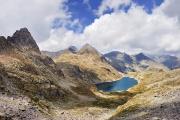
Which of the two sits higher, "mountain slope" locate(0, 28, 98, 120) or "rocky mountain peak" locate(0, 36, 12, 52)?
"rocky mountain peak" locate(0, 36, 12, 52)

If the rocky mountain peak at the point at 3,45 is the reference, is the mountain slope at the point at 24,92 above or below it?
below

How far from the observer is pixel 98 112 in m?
101

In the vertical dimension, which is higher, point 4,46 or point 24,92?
point 4,46

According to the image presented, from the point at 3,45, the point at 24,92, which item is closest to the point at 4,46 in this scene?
the point at 3,45

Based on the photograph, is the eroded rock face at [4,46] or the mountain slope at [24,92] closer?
the mountain slope at [24,92]

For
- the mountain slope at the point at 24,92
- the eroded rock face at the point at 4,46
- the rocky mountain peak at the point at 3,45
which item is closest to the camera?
the mountain slope at the point at 24,92

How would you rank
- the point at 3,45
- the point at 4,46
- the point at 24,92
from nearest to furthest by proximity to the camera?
the point at 24,92 → the point at 4,46 → the point at 3,45

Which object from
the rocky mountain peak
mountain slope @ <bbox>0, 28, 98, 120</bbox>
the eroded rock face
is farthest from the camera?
the rocky mountain peak

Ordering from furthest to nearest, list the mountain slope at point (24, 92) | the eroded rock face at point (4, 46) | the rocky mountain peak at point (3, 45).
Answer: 1. the rocky mountain peak at point (3, 45)
2. the eroded rock face at point (4, 46)
3. the mountain slope at point (24, 92)

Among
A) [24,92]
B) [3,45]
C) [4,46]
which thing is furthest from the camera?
[3,45]

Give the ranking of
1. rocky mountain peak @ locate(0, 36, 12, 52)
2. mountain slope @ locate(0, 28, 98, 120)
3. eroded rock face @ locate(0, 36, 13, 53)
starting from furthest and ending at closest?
rocky mountain peak @ locate(0, 36, 12, 52) → eroded rock face @ locate(0, 36, 13, 53) → mountain slope @ locate(0, 28, 98, 120)

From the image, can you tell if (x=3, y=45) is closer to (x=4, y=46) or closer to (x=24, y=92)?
(x=4, y=46)

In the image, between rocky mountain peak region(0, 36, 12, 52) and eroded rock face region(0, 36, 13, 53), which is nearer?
eroded rock face region(0, 36, 13, 53)

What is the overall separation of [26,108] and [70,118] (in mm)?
13252
